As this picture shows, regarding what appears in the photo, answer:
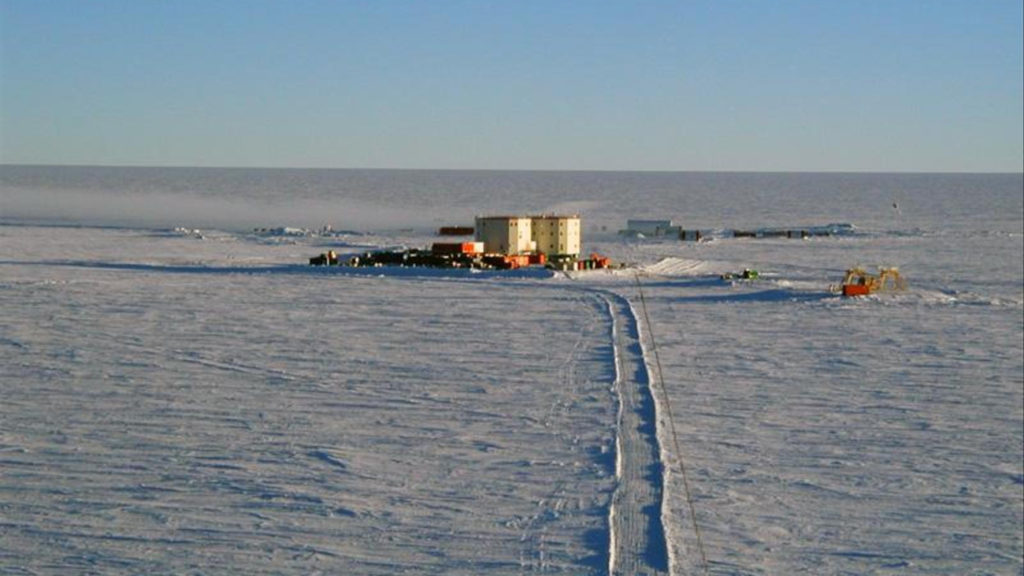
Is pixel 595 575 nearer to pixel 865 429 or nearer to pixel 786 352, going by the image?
pixel 865 429

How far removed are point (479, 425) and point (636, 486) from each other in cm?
245

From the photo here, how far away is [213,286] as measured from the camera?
24.6m

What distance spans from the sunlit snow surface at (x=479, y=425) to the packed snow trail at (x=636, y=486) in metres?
0.11

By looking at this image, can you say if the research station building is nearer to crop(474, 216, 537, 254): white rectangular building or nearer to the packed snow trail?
crop(474, 216, 537, 254): white rectangular building

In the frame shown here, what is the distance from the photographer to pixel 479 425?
12070 millimetres

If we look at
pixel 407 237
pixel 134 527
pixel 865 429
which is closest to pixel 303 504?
pixel 134 527

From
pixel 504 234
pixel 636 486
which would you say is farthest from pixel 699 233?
pixel 636 486

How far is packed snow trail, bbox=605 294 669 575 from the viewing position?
8352 millimetres

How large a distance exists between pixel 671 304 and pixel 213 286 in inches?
335

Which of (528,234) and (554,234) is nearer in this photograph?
(528,234)

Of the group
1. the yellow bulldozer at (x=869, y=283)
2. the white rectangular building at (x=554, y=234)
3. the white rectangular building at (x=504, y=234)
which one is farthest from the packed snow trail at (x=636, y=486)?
the white rectangular building at (x=554, y=234)

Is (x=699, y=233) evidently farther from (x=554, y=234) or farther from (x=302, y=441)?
(x=302, y=441)

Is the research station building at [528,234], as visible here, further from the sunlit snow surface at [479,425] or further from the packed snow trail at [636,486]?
the packed snow trail at [636,486]

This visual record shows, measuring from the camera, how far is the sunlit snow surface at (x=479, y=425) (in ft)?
28.4
